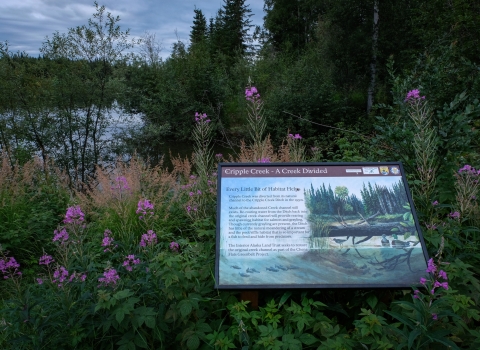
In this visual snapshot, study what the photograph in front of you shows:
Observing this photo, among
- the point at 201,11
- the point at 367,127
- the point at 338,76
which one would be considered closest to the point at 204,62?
the point at 338,76

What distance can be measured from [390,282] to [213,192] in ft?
6.95

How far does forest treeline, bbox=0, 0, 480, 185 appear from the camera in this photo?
6117 mm

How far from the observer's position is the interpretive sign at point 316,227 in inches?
88.4

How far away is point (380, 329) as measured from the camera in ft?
6.40

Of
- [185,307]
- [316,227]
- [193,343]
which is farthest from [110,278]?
[316,227]

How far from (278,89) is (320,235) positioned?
16454mm

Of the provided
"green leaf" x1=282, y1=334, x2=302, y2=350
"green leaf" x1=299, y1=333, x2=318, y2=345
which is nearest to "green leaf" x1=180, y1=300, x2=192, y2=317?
"green leaf" x1=282, y1=334, x2=302, y2=350

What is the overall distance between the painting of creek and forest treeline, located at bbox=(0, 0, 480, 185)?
1.58 m

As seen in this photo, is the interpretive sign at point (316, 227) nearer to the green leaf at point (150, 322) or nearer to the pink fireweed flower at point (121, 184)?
the green leaf at point (150, 322)

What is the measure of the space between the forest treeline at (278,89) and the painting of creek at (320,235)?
158 cm

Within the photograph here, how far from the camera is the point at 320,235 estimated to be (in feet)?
7.85

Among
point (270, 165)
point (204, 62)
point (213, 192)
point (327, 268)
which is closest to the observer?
point (327, 268)

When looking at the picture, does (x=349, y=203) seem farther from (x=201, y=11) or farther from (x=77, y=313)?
(x=201, y=11)

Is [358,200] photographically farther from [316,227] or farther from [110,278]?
[110,278]
